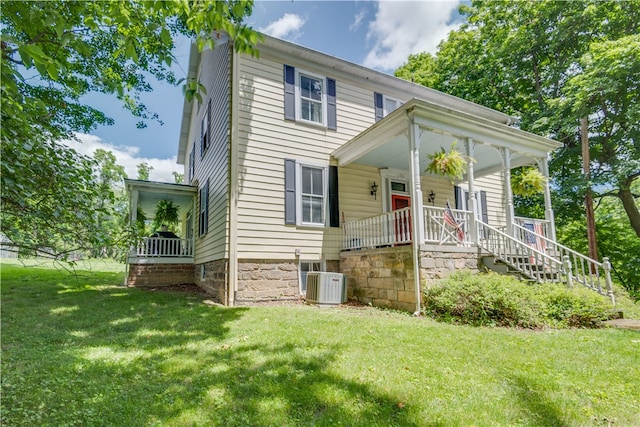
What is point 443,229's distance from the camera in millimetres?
6980

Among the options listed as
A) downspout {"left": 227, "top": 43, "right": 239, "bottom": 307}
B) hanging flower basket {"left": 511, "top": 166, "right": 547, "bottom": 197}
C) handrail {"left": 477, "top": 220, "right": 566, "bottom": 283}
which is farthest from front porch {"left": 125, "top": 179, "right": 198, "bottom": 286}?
hanging flower basket {"left": 511, "top": 166, "right": 547, "bottom": 197}

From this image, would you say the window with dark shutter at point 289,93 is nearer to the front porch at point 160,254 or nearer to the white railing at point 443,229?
the white railing at point 443,229

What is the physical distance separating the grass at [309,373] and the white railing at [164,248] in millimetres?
5395

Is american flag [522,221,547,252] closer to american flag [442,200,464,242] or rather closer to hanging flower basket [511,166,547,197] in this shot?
hanging flower basket [511,166,547,197]

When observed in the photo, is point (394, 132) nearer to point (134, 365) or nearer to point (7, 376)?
point (134, 365)

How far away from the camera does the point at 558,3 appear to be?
43.7 feet

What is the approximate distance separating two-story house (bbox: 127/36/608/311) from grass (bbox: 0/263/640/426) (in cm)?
203

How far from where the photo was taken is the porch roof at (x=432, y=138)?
698 centimetres

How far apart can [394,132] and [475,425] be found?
19.5 ft

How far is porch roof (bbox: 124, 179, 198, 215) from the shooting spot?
1073cm

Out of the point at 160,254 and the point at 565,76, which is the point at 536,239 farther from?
the point at 160,254

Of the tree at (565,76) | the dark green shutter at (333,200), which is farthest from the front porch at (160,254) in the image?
the tree at (565,76)

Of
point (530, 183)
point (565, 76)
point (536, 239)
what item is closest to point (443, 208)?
point (530, 183)

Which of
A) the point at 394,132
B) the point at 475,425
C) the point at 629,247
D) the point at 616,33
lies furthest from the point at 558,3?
the point at 475,425
